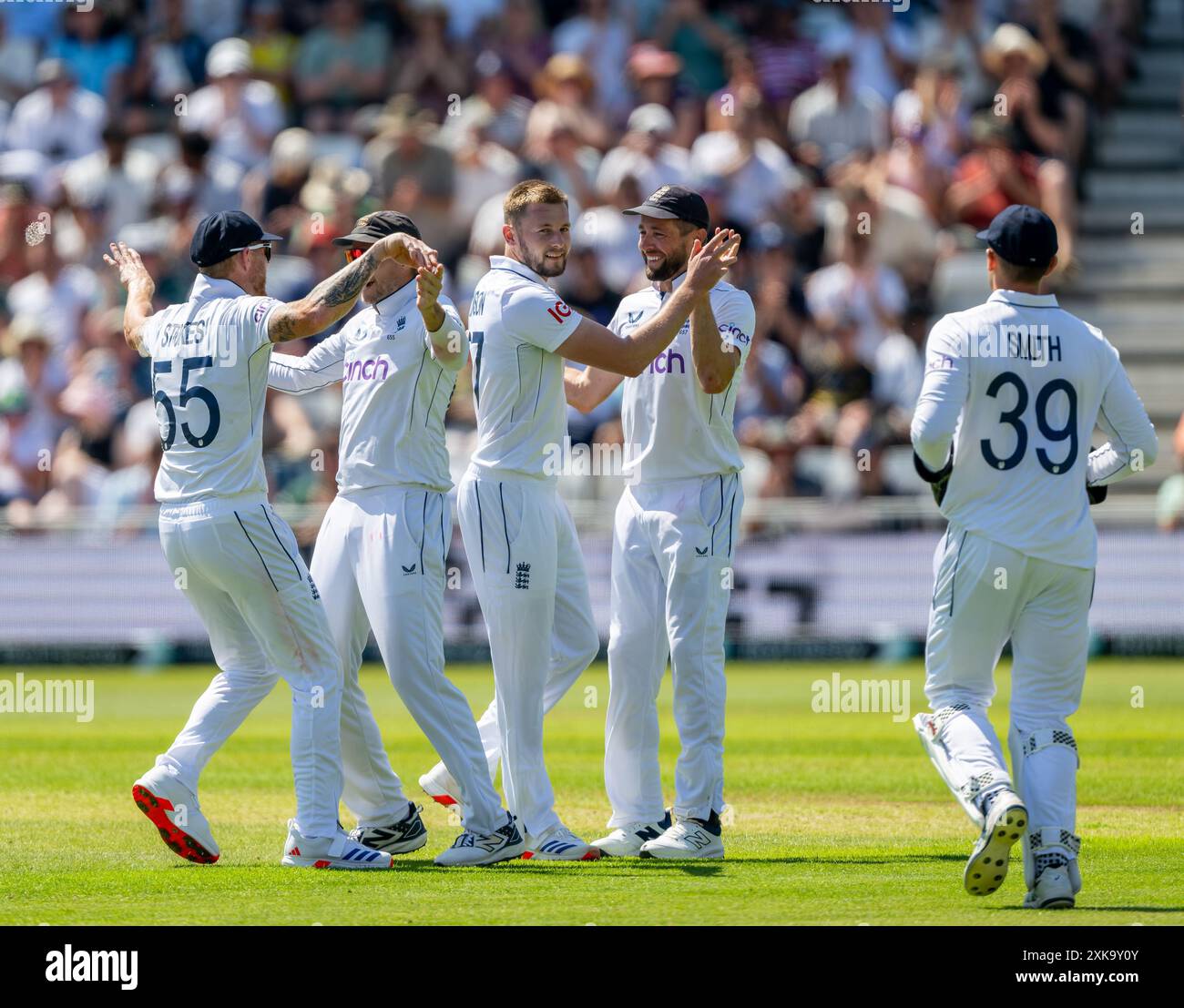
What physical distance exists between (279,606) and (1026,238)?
3.45 meters

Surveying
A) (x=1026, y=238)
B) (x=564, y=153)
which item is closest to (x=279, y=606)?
(x=1026, y=238)

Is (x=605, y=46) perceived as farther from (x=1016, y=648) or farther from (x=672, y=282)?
(x=1016, y=648)

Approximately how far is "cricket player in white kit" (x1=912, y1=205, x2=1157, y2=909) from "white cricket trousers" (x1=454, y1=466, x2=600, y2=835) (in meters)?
1.86

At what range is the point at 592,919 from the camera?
7.17 metres

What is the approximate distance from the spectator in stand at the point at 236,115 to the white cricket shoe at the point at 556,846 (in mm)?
15789

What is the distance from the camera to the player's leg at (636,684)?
31.0ft

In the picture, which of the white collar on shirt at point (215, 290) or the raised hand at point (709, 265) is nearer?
the raised hand at point (709, 265)

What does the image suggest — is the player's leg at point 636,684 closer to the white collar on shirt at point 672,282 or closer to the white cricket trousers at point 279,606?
the white collar on shirt at point 672,282

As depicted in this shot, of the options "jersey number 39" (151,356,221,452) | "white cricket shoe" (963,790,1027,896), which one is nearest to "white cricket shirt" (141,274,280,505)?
"jersey number 39" (151,356,221,452)

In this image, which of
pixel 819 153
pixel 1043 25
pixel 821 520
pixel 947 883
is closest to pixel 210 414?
pixel 947 883

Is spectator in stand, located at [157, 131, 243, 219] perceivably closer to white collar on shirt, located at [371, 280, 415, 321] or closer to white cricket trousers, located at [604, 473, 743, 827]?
white collar on shirt, located at [371, 280, 415, 321]

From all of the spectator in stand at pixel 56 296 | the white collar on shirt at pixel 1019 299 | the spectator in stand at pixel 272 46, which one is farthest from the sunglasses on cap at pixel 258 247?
the spectator in stand at pixel 272 46

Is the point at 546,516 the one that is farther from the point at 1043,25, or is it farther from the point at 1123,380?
the point at 1043,25
